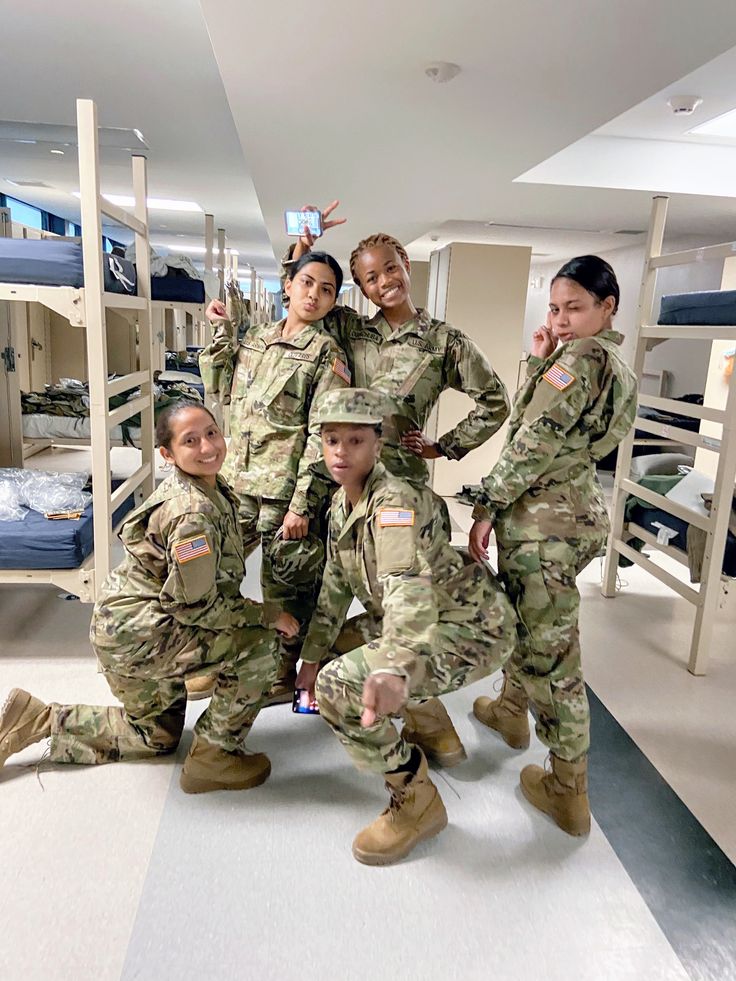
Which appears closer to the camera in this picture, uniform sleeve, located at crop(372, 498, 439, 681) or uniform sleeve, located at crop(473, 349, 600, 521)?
uniform sleeve, located at crop(372, 498, 439, 681)

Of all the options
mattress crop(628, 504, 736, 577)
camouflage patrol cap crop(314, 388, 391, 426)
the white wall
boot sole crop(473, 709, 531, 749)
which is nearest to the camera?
camouflage patrol cap crop(314, 388, 391, 426)

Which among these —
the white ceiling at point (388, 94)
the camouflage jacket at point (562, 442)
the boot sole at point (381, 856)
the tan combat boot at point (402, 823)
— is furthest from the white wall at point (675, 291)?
the boot sole at point (381, 856)

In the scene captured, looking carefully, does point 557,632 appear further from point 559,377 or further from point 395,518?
point 559,377

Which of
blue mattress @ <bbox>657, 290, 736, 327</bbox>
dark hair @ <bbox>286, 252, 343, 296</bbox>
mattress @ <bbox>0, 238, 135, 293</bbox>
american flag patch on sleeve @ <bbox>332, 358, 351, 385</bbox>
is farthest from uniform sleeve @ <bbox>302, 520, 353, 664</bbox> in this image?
blue mattress @ <bbox>657, 290, 736, 327</bbox>

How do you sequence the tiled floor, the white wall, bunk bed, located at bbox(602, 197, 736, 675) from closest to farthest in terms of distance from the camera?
the tiled floor < bunk bed, located at bbox(602, 197, 736, 675) < the white wall

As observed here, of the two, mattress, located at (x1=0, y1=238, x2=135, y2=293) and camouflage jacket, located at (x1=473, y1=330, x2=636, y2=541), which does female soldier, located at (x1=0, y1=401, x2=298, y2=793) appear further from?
mattress, located at (x1=0, y1=238, x2=135, y2=293)

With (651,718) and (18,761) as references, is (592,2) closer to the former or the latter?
(651,718)

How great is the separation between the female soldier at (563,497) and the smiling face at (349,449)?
38 cm

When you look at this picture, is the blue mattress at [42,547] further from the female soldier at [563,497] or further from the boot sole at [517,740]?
the boot sole at [517,740]

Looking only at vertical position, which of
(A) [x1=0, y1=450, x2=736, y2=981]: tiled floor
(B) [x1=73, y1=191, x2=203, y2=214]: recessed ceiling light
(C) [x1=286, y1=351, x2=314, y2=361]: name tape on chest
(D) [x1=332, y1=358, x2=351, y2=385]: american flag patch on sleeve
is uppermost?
(B) [x1=73, y1=191, x2=203, y2=214]: recessed ceiling light

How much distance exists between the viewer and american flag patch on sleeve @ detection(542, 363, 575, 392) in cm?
196

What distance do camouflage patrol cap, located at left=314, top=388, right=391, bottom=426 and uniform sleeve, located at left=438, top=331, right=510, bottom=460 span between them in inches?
23.9

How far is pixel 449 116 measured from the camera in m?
3.64

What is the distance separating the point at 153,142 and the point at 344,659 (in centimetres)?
523
